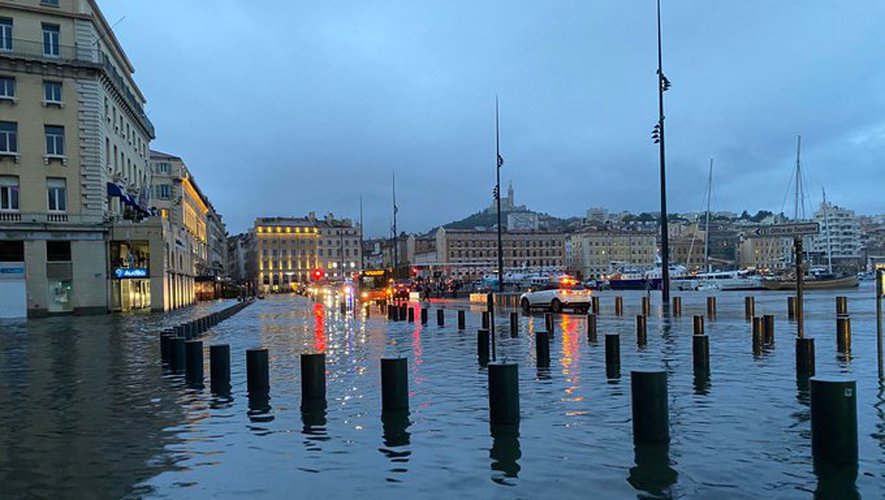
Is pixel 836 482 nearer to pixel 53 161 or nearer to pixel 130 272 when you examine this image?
pixel 130 272

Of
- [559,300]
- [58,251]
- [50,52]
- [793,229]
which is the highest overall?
[50,52]

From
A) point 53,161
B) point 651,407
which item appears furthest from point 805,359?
point 53,161

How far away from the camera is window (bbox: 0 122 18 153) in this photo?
47.8m

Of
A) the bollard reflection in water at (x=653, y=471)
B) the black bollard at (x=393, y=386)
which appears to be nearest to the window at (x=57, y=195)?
the black bollard at (x=393, y=386)

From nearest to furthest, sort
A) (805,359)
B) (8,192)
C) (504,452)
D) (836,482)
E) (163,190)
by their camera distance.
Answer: (836,482) → (504,452) → (805,359) → (8,192) → (163,190)

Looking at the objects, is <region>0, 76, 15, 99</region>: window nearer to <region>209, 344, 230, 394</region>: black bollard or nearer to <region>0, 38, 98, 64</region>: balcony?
<region>0, 38, 98, 64</region>: balcony

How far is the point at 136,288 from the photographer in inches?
2156

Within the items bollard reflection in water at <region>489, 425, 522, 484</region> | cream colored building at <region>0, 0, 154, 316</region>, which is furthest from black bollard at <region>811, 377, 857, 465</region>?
cream colored building at <region>0, 0, 154, 316</region>

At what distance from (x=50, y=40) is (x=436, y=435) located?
50.1 meters

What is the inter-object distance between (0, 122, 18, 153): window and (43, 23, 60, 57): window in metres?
5.18

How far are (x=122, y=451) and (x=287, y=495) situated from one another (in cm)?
309

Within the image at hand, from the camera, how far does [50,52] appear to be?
4978 cm

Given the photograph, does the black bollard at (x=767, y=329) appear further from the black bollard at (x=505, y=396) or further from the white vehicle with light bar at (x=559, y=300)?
the white vehicle with light bar at (x=559, y=300)

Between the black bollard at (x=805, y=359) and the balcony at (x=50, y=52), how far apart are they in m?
49.0
